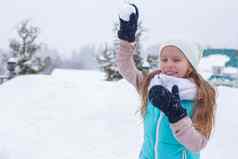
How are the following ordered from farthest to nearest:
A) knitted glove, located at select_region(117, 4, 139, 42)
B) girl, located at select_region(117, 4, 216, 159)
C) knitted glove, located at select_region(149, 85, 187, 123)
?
knitted glove, located at select_region(117, 4, 139, 42), girl, located at select_region(117, 4, 216, 159), knitted glove, located at select_region(149, 85, 187, 123)

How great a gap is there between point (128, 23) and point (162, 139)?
56 centimetres

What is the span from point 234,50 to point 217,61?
129 cm

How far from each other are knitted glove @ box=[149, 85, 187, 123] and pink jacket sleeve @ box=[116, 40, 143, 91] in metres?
0.57

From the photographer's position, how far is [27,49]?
27.5 m

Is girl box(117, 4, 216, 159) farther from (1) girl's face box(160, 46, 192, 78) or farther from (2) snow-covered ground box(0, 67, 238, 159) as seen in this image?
(2) snow-covered ground box(0, 67, 238, 159)

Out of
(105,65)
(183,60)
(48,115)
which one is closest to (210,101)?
(183,60)

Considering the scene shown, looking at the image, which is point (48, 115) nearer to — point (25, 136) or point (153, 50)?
point (25, 136)

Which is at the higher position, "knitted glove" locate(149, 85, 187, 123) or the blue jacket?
"knitted glove" locate(149, 85, 187, 123)

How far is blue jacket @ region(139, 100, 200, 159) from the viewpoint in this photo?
2166 mm

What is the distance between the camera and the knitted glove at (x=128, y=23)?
2330mm

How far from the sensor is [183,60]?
87.6 inches

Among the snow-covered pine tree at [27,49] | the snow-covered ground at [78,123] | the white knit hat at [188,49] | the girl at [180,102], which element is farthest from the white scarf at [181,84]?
the snow-covered pine tree at [27,49]

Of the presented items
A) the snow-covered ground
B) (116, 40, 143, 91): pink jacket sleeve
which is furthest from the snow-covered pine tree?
(116, 40, 143, 91): pink jacket sleeve

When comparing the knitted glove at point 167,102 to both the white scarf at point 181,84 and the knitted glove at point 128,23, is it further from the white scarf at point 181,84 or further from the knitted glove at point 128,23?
the knitted glove at point 128,23
